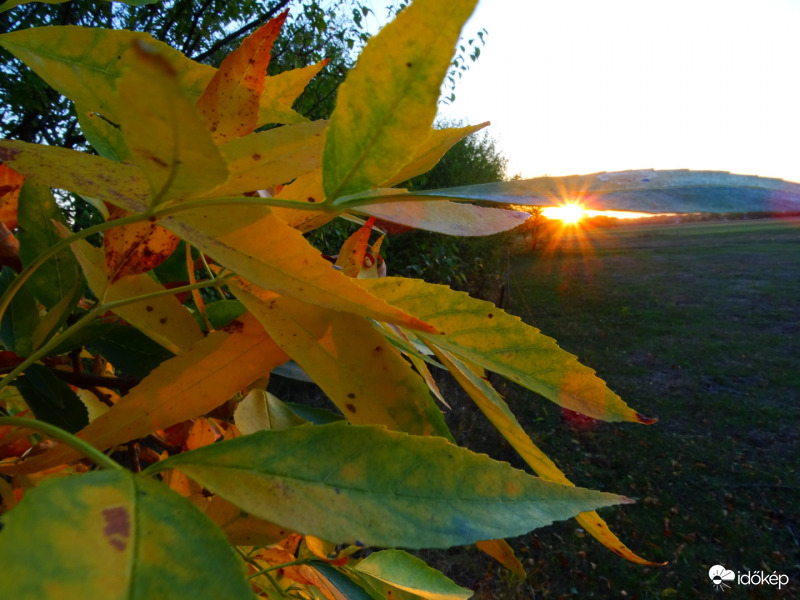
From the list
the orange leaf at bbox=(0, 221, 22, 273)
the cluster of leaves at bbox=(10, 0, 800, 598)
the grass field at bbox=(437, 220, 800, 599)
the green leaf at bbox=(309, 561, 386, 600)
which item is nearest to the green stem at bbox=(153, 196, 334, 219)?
the cluster of leaves at bbox=(10, 0, 800, 598)

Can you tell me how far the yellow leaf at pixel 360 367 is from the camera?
0.78 ft

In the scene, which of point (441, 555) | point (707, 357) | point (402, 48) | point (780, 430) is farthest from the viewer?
point (707, 357)

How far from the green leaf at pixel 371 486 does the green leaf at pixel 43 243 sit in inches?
7.4

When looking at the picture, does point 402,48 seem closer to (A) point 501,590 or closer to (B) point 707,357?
(A) point 501,590

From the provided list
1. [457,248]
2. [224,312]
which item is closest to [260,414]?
[224,312]

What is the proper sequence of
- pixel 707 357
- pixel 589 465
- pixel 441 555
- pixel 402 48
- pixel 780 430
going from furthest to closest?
1. pixel 707 357
2. pixel 780 430
3. pixel 589 465
4. pixel 441 555
5. pixel 402 48

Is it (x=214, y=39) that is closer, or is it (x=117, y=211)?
(x=117, y=211)

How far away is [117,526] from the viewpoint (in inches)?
5.8

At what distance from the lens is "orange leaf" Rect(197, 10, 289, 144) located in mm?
265

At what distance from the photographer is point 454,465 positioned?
0.19m

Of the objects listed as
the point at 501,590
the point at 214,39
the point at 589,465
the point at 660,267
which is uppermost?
the point at 214,39

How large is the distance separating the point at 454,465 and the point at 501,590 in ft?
9.55

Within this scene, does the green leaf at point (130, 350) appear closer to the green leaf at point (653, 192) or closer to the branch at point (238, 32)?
the green leaf at point (653, 192)

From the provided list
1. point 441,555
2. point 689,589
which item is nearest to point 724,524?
point 689,589
